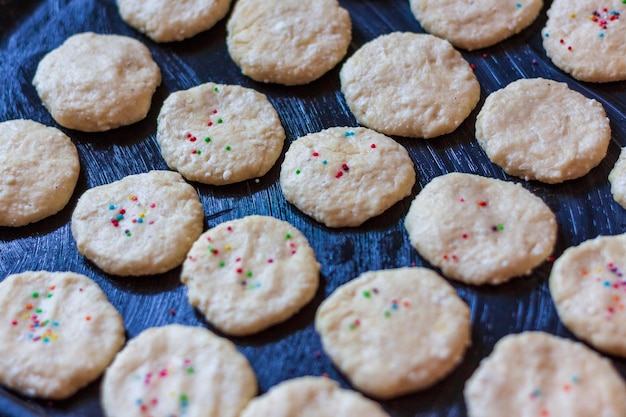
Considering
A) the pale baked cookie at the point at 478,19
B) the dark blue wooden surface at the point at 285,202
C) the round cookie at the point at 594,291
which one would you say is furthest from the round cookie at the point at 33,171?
the round cookie at the point at 594,291


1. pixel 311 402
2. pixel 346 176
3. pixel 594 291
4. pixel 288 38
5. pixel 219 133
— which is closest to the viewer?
pixel 311 402

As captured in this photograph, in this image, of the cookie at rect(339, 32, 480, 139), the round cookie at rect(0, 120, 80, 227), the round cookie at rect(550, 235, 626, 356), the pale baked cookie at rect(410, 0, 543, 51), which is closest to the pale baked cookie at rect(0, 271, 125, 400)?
the round cookie at rect(0, 120, 80, 227)

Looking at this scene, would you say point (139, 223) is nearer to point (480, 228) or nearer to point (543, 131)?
point (480, 228)

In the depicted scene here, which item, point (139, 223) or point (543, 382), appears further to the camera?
point (139, 223)

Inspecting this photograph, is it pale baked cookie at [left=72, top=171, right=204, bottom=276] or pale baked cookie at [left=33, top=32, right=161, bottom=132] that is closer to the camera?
pale baked cookie at [left=72, top=171, right=204, bottom=276]

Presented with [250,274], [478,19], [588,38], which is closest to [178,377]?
[250,274]

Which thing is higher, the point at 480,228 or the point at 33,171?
the point at 33,171

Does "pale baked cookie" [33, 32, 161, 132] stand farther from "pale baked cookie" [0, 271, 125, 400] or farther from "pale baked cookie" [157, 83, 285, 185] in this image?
"pale baked cookie" [0, 271, 125, 400]
